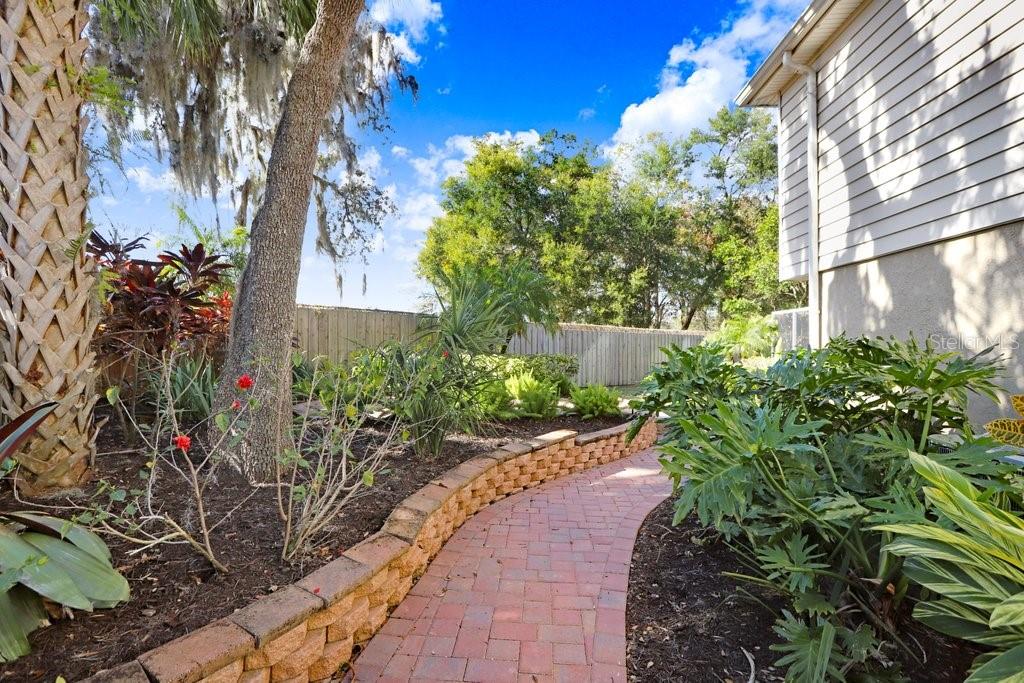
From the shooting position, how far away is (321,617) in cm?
161

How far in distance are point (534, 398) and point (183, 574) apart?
3.67 metres

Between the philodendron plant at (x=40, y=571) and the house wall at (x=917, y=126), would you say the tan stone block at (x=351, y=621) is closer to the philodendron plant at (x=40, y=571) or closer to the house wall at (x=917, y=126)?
the philodendron plant at (x=40, y=571)

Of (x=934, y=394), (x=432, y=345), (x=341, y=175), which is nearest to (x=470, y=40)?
(x=341, y=175)

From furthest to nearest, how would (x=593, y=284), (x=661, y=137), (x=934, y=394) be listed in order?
(x=661, y=137), (x=593, y=284), (x=934, y=394)

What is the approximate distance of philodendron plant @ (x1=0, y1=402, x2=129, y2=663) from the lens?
133 cm

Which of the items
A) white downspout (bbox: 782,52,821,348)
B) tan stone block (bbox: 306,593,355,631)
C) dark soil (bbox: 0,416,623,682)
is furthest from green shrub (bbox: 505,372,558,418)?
tan stone block (bbox: 306,593,355,631)

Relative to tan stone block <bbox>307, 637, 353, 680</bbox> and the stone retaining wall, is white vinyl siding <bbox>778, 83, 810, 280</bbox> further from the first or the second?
tan stone block <bbox>307, 637, 353, 680</bbox>

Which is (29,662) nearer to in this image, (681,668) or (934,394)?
(681,668)

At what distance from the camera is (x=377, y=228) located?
11648 millimetres

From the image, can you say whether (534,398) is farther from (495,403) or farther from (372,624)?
(372,624)

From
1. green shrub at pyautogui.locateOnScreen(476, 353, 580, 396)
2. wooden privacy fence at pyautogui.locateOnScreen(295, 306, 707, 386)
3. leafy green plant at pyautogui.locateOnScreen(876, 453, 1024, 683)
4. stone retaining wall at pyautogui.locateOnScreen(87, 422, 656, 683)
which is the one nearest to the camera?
leafy green plant at pyautogui.locateOnScreen(876, 453, 1024, 683)

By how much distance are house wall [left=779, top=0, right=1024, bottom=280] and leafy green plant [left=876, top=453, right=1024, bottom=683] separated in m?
2.81

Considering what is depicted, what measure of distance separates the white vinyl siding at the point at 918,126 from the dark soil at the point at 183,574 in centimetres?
395

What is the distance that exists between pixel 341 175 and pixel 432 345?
8.29m
